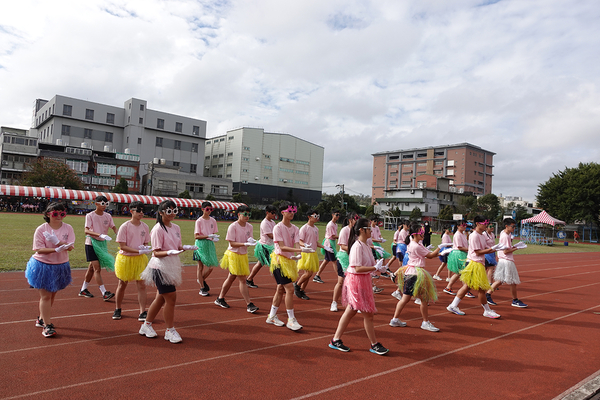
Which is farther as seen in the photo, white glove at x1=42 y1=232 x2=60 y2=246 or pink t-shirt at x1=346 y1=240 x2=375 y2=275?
white glove at x1=42 y1=232 x2=60 y2=246

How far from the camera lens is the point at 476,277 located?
7441 millimetres

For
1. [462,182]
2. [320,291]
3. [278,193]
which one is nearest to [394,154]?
[462,182]

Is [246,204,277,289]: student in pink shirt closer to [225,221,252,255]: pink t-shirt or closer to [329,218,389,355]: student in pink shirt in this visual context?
[225,221,252,255]: pink t-shirt

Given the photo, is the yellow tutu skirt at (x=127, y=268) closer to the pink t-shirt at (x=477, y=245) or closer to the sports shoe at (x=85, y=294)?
the sports shoe at (x=85, y=294)

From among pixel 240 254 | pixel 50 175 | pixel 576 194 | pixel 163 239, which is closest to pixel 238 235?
pixel 240 254

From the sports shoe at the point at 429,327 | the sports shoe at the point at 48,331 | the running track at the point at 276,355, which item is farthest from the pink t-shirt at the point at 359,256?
the sports shoe at the point at 48,331

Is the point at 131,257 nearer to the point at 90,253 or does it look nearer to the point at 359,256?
the point at 90,253

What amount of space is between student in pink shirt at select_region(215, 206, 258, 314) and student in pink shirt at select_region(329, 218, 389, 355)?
2253 mm

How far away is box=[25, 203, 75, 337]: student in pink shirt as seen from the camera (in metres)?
5.24

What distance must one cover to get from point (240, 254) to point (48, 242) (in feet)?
9.94

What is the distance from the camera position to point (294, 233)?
6.51 m

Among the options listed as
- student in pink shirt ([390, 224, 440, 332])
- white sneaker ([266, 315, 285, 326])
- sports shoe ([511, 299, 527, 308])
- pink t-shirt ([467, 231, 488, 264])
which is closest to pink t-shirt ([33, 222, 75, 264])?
white sneaker ([266, 315, 285, 326])

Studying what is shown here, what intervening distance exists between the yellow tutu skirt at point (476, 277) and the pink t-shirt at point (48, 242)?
7.12m

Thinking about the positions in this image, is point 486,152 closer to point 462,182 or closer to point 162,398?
point 462,182
